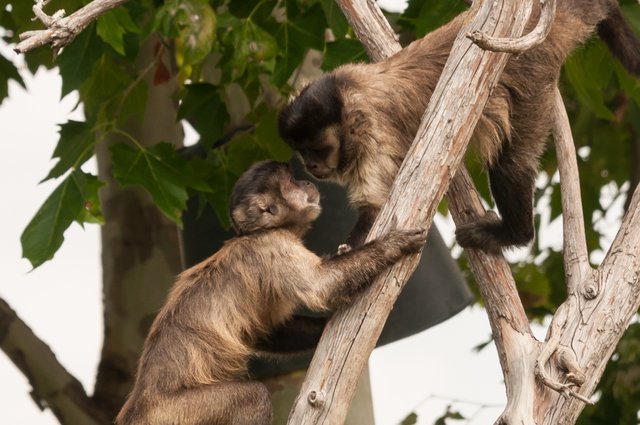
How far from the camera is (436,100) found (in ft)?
16.8

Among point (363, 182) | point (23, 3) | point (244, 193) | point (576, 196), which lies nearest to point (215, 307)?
point (244, 193)

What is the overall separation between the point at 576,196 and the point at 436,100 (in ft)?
3.66

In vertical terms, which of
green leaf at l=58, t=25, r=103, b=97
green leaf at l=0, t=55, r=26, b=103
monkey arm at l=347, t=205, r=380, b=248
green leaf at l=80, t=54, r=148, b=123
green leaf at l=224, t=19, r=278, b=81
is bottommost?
monkey arm at l=347, t=205, r=380, b=248

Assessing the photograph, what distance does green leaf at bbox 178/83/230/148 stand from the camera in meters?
6.98

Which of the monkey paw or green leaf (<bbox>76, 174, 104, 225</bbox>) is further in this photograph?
green leaf (<bbox>76, 174, 104, 225</bbox>)

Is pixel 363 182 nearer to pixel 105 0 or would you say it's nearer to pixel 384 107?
pixel 384 107

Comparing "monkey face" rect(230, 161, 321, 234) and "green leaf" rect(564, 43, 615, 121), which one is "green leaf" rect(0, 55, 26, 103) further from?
"green leaf" rect(564, 43, 615, 121)

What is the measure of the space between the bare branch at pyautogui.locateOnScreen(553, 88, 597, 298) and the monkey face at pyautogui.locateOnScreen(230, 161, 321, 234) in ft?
3.93

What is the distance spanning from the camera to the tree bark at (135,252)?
26.1 feet

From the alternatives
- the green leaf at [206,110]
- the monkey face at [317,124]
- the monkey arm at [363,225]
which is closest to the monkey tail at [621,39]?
the monkey face at [317,124]

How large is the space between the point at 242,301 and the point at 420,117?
126 cm

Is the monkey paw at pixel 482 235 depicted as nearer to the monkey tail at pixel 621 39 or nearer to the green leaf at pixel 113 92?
the monkey tail at pixel 621 39

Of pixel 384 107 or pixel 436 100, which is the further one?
pixel 384 107

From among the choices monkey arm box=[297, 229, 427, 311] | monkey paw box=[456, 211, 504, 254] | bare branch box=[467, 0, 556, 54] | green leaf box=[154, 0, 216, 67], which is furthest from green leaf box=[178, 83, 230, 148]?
bare branch box=[467, 0, 556, 54]
